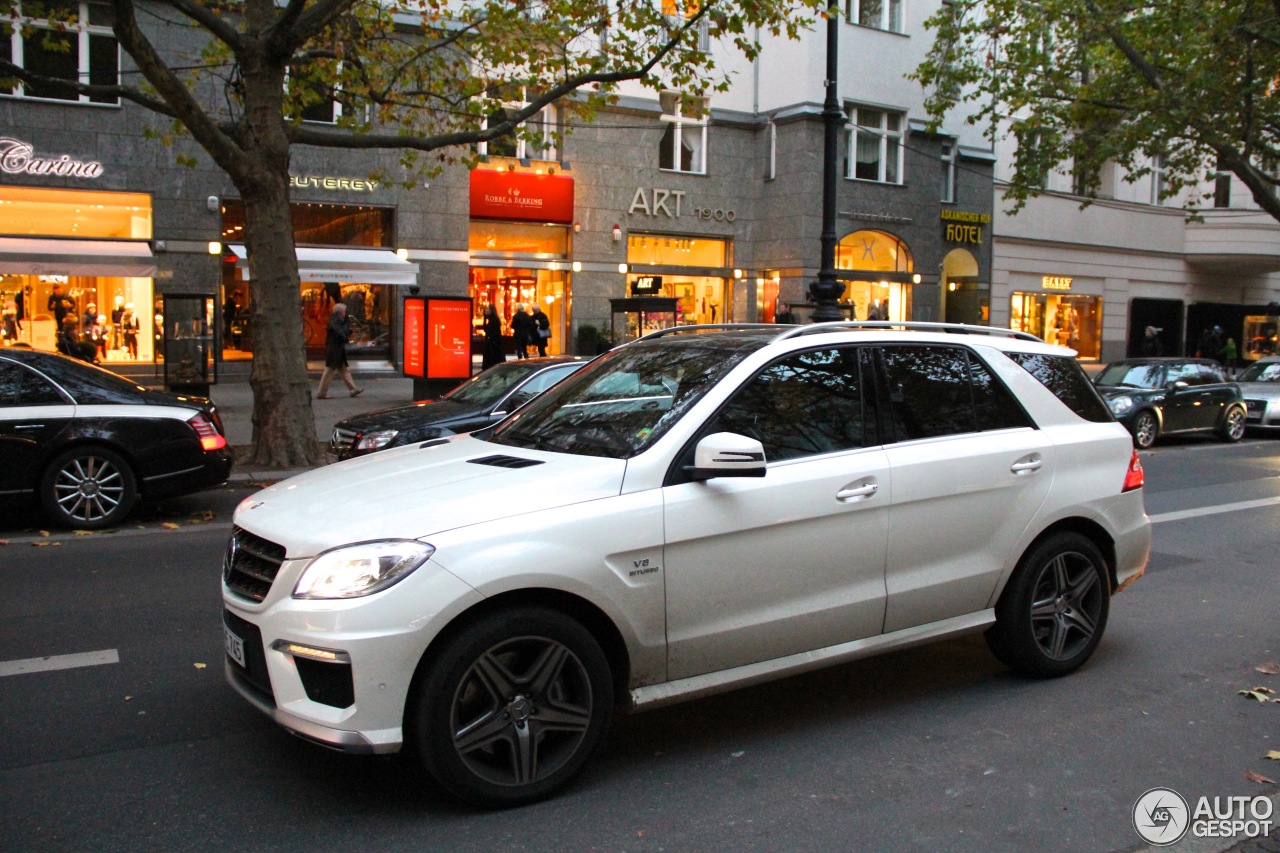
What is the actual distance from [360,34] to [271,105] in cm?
387

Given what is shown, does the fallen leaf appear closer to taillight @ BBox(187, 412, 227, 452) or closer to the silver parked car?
taillight @ BBox(187, 412, 227, 452)

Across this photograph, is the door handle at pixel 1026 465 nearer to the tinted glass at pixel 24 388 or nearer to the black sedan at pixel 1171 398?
the tinted glass at pixel 24 388

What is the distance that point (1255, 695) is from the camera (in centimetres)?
519

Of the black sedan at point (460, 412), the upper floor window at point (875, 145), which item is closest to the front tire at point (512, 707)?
the black sedan at point (460, 412)

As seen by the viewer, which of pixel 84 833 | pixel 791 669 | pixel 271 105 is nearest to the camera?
pixel 84 833

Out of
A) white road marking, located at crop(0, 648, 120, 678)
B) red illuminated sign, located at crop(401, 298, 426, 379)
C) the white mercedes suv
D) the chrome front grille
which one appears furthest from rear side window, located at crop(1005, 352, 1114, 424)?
red illuminated sign, located at crop(401, 298, 426, 379)

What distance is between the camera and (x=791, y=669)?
4.42 meters

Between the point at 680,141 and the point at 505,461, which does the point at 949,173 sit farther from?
the point at 505,461

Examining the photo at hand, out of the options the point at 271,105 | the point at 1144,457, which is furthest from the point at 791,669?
the point at 1144,457

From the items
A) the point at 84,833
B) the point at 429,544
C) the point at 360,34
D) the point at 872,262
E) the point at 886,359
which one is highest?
the point at 360,34

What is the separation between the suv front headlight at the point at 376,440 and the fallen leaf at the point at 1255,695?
24.8 ft

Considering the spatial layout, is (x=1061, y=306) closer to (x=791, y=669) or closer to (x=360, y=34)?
(x=360, y=34)

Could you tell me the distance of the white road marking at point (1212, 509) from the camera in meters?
10.2

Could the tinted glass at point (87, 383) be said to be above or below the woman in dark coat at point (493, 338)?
below
